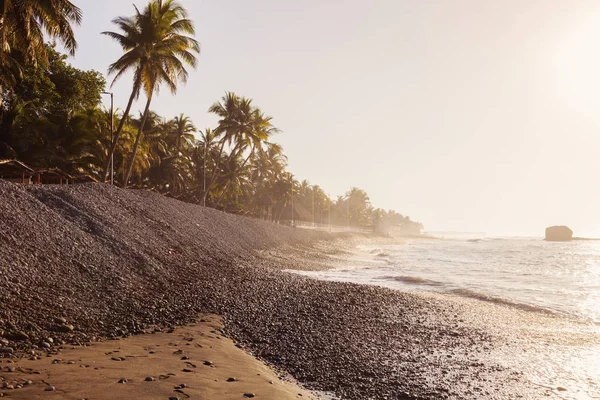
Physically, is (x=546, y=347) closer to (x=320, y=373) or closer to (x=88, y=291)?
(x=320, y=373)

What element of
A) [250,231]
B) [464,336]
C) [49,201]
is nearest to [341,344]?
[464,336]

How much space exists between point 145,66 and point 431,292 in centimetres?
2806

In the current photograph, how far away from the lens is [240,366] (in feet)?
26.6

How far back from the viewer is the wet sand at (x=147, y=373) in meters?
5.91

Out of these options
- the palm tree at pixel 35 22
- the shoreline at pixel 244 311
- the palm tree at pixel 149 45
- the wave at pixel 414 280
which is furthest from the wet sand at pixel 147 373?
the palm tree at pixel 149 45

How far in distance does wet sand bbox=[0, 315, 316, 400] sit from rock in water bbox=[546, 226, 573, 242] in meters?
177

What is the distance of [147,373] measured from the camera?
269 inches

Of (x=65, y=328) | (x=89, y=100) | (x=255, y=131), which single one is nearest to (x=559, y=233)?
(x=255, y=131)

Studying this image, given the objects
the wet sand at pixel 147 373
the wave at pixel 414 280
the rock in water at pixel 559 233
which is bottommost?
the wave at pixel 414 280

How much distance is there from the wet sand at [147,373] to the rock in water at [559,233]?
17710 cm

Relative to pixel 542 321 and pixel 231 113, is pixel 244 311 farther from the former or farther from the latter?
pixel 231 113

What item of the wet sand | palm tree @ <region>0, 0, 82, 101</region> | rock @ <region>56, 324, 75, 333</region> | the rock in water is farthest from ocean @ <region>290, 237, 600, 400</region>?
the rock in water

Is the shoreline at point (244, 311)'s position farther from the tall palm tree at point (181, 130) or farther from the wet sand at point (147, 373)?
the tall palm tree at point (181, 130)

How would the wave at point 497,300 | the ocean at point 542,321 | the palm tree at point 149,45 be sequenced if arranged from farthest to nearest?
the palm tree at point 149,45, the wave at point 497,300, the ocean at point 542,321
